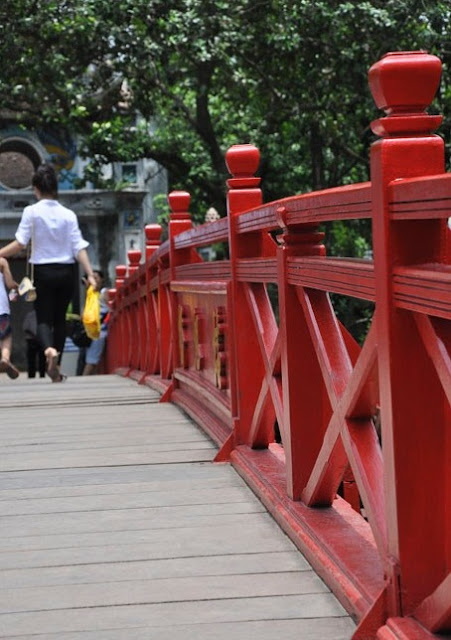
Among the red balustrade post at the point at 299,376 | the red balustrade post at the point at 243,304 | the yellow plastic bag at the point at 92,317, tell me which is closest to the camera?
the red balustrade post at the point at 299,376

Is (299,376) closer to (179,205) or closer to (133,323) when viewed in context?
(179,205)

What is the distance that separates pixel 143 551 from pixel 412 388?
1264 mm

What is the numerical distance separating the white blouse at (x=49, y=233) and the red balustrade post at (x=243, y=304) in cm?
393

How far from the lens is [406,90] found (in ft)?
7.79

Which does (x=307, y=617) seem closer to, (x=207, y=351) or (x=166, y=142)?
(x=207, y=351)

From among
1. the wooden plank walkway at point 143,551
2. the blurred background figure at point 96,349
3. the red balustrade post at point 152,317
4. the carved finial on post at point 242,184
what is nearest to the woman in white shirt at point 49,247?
the red balustrade post at point 152,317

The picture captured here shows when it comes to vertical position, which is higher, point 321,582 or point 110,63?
point 110,63

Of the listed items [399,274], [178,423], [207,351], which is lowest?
[178,423]

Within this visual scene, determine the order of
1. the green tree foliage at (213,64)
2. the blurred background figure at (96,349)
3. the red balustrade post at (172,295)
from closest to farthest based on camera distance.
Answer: the red balustrade post at (172,295) → the green tree foliage at (213,64) → the blurred background figure at (96,349)

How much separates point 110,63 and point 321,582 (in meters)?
12.3

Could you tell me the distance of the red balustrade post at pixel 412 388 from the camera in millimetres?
2398

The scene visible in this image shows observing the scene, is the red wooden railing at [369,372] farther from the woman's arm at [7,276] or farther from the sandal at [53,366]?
the woman's arm at [7,276]

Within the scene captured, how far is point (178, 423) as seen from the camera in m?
6.15

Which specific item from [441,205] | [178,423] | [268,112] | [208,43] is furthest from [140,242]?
[441,205]
